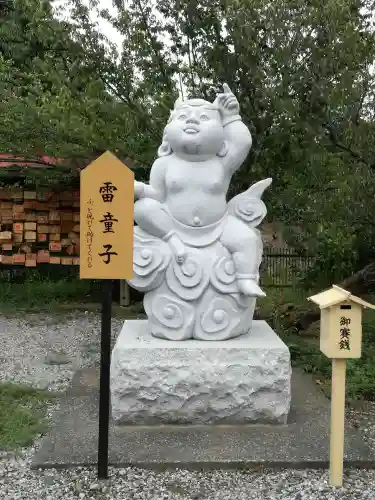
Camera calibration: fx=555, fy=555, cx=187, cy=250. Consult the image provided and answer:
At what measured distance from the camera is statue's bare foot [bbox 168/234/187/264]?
12.5 feet

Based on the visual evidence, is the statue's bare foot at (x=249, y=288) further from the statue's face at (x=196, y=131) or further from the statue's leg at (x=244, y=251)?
the statue's face at (x=196, y=131)

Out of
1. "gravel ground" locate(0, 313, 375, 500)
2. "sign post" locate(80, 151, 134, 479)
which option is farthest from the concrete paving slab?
"sign post" locate(80, 151, 134, 479)

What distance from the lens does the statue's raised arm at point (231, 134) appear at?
13.1ft

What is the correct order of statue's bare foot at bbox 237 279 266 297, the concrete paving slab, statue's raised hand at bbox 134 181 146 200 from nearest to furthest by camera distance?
1. the concrete paving slab
2. statue's bare foot at bbox 237 279 266 297
3. statue's raised hand at bbox 134 181 146 200

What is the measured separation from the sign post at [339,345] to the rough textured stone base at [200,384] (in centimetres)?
72

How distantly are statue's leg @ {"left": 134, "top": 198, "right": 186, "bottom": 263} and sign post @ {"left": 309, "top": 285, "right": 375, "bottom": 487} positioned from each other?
128cm

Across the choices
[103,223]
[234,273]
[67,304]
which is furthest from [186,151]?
[67,304]

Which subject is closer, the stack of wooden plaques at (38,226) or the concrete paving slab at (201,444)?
the concrete paving slab at (201,444)

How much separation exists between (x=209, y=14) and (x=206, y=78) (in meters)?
0.63

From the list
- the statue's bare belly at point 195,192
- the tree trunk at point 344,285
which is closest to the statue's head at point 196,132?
the statue's bare belly at point 195,192

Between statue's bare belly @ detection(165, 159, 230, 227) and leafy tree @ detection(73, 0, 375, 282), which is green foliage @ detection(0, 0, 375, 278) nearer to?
leafy tree @ detection(73, 0, 375, 282)

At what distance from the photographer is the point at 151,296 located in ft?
12.7

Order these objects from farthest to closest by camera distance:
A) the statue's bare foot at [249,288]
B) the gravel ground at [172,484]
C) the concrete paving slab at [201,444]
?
1. the statue's bare foot at [249,288]
2. the concrete paving slab at [201,444]
3. the gravel ground at [172,484]

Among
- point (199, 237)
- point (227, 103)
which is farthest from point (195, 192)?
point (227, 103)
